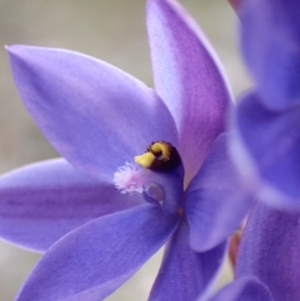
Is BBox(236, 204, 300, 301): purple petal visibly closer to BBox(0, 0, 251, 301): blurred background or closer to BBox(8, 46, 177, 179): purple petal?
BBox(8, 46, 177, 179): purple petal

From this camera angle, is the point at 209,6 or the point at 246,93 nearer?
the point at 246,93

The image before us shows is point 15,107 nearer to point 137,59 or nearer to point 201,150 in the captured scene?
point 137,59

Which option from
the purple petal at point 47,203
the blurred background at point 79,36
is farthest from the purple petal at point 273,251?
the blurred background at point 79,36

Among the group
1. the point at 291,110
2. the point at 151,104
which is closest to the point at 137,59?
the point at 151,104

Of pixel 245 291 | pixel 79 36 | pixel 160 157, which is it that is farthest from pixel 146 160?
pixel 79 36

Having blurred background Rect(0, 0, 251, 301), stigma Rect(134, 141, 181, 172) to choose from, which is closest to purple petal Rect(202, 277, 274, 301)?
stigma Rect(134, 141, 181, 172)

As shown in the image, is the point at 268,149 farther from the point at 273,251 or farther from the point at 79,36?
the point at 79,36

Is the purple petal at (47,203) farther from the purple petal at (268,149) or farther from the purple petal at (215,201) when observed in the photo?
the purple petal at (268,149)
